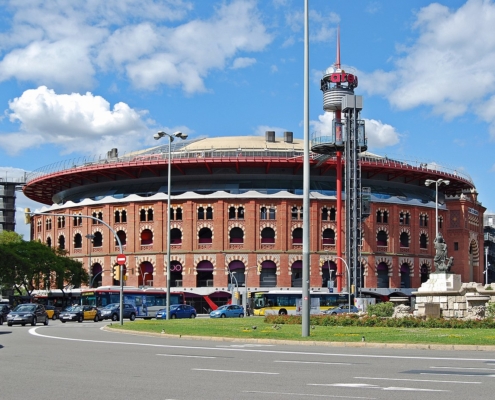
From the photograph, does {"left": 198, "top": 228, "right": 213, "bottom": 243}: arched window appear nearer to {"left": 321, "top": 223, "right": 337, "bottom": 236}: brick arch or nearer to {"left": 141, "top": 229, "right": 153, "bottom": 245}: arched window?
{"left": 141, "top": 229, "right": 153, "bottom": 245}: arched window

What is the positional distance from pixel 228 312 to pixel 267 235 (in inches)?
955

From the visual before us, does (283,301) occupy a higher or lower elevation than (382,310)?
lower

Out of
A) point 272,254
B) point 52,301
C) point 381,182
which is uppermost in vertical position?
point 381,182

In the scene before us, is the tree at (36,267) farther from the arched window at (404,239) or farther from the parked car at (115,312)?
the arched window at (404,239)

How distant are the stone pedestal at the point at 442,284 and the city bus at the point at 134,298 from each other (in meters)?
33.2

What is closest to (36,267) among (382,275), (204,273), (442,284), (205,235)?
(204,273)

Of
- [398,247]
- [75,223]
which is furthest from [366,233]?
[75,223]

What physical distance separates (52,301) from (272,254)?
2644cm

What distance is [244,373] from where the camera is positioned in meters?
15.9

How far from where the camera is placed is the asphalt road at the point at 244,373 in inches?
502

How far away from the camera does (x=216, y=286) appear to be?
289ft

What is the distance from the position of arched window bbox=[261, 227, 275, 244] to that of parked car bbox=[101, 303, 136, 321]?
1028 inches

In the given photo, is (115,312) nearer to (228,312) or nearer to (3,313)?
(228,312)

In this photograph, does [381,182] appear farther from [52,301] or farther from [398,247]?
[52,301]
